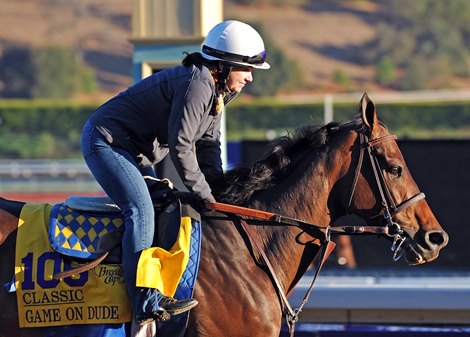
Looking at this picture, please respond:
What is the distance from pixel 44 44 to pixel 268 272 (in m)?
42.1

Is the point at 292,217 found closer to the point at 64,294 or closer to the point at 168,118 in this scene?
the point at 168,118

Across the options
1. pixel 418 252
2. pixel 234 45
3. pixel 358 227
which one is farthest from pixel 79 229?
pixel 418 252

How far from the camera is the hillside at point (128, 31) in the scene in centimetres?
4372

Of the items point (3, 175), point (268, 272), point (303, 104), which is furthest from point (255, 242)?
point (303, 104)

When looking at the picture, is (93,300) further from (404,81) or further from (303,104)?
(404,81)

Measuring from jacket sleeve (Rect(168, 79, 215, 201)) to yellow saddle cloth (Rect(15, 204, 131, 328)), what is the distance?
0.64m

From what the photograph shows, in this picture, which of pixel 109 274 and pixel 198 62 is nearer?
pixel 109 274

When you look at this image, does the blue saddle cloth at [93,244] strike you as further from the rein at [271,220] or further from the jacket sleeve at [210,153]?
the jacket sleeve at [210,153]

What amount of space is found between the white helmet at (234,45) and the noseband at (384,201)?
753mm

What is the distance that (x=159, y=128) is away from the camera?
4.71 meters

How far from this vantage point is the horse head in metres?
4.67

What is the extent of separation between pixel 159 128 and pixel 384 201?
127cm

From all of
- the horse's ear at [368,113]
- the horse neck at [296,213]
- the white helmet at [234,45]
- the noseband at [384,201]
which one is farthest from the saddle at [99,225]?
the horse's ear at [368,113]

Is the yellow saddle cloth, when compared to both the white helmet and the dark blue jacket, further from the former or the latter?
the white helmet
